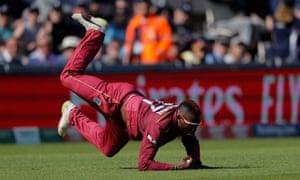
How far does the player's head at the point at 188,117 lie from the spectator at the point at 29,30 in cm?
965

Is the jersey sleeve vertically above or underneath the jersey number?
underneath

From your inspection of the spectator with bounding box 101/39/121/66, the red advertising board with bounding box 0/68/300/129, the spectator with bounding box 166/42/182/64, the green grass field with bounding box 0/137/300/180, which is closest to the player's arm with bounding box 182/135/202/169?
the green grass field with bounding box 0/137/300/180

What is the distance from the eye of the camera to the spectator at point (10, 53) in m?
17.8

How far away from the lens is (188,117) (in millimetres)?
9414

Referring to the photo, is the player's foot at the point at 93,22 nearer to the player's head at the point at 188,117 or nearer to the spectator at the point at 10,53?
the player's head at the point at 188,117

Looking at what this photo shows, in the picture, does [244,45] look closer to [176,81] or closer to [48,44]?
[176,81]

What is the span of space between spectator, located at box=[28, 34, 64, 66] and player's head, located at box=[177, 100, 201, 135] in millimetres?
8691

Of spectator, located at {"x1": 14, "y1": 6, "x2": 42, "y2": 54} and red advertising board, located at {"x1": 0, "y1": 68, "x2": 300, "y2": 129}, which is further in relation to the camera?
spectator, located at {"x1": 14, "y1": 6, "x2": 42, "y2": 54}

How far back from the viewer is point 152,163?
9641 millimetres

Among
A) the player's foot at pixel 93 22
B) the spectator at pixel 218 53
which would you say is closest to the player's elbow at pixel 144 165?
the player's foot at pixel 93 22

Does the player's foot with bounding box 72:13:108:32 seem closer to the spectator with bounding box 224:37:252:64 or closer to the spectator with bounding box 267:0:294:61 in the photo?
the spectator with bounding box 224:37:252:64

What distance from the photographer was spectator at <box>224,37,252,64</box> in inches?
750

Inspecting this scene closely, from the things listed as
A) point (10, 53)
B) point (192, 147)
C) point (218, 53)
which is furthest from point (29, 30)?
point (192, 147)

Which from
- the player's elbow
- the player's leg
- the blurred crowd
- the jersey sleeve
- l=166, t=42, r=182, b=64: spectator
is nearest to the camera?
the jersey sleeve
